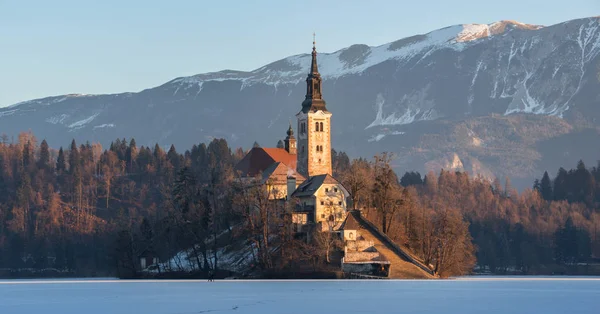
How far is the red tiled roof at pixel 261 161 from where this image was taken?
157875mm

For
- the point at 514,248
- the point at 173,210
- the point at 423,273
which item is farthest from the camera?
the point at 514,248

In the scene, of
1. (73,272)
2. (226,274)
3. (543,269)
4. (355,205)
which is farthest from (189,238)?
(543,269)

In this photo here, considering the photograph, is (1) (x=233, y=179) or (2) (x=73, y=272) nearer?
(1) (x=233, y=179)

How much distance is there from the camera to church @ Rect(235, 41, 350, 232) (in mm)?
135375

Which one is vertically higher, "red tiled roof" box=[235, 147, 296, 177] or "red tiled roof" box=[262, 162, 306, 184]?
"red tiled roof" box=[235, 147, 296, 177]

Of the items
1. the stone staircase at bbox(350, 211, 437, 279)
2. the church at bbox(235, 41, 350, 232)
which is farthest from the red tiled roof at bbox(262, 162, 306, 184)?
the stone staircase at bbox(350, 211, 437, 279)

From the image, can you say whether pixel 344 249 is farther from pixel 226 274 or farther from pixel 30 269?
pixel 30 269

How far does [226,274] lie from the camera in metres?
130

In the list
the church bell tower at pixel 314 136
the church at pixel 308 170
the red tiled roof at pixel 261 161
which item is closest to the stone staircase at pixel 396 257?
the church at pixel 308 170

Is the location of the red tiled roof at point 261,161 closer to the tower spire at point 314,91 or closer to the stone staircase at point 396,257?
the tower spire at point 314,91

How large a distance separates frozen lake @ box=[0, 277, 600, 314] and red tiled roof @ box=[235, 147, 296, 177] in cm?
5655

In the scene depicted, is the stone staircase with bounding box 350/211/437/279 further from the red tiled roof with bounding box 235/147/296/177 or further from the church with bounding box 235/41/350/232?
the red tiled roof with bounding box 235/147/296/177

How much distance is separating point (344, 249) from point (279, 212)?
42.2 feet

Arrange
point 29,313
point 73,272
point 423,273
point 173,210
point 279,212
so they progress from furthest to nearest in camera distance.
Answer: point 73,272, point 173,210, point 279,212, point 423,273, point 29,313
